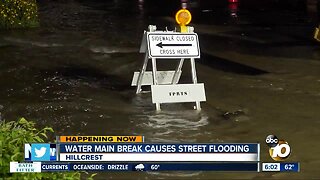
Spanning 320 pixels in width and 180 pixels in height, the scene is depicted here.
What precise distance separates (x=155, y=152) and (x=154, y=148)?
26mm

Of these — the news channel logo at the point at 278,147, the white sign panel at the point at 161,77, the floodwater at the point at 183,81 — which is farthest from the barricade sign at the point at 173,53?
the news channel logo at the point at 278,147

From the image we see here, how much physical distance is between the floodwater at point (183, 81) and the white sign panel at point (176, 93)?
204mm

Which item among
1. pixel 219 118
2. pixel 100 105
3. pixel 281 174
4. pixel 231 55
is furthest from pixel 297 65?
pixel 281 174

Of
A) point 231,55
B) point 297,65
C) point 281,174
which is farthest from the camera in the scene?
point 231,55

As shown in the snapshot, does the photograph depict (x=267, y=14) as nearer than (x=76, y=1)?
Yes

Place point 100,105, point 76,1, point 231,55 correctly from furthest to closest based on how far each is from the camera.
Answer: point 76,1 < point 231,55 < point 100,105

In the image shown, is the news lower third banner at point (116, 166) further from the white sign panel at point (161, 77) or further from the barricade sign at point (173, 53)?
the white sign panel at point (161, 77)

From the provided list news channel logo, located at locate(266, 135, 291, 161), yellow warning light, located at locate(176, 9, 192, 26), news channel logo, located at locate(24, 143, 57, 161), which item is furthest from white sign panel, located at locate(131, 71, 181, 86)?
news channel logo, located at locate(24, 143, 57, 161)

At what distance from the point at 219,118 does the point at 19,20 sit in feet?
29.6

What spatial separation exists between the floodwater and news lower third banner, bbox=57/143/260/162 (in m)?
1.70

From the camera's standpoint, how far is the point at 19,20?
1423 centimetres

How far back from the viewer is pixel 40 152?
317 centimetres

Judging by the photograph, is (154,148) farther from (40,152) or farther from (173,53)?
(173,53)

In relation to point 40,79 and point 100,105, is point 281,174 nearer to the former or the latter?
point 100,105
